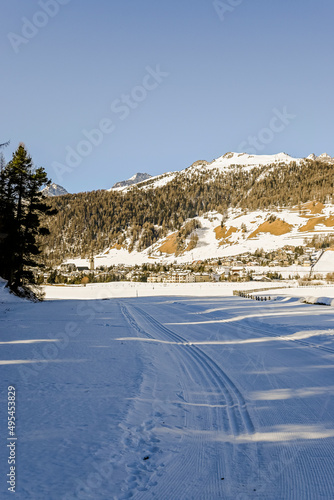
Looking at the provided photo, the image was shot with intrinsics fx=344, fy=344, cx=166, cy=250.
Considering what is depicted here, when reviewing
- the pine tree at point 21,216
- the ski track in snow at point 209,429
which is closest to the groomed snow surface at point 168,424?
the ski track in snow at point 209,429

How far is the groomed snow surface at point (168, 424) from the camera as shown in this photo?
3.58m

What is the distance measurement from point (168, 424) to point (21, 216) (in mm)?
29672

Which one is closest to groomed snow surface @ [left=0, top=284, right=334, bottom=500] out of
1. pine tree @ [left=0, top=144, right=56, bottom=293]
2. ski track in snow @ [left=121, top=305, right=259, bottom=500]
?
ski track in snow @ [left=121, top=305, right=259, bottom=500]

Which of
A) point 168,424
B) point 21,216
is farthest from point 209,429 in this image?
point 21,216

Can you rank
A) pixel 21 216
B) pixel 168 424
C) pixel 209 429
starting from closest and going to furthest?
pixel 209 429 → pixel 168 424 → pixel 21 216

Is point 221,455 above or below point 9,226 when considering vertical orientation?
below

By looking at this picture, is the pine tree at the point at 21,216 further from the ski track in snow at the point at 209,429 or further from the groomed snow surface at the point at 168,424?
the ski track in snow at the point at 209,429

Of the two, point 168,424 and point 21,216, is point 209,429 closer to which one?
point 168,424

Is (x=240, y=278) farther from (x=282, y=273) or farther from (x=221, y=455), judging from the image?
(x=221, y=455)

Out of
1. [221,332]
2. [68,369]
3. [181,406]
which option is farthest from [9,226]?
[181,406]

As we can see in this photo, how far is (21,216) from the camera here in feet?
102

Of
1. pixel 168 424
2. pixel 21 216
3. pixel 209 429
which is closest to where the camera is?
pixel 209 429

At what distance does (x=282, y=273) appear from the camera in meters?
141

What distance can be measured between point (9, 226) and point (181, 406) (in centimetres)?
2739
